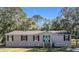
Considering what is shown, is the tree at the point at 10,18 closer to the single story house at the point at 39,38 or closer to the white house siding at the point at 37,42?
the single story house at the point at 39,38

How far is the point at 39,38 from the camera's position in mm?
9109

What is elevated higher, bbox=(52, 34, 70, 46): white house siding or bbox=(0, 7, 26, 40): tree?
bbox=(0, 7, 26, 40): tree

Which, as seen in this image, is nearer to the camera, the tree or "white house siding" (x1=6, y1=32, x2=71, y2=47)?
the tree

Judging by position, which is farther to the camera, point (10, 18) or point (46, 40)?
point (46, 40)

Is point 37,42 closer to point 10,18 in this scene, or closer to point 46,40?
point 46,40

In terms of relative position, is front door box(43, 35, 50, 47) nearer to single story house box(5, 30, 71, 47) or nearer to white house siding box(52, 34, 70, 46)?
single story house box(5, 30, 71, 47)

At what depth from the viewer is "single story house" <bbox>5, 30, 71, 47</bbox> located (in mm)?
9031

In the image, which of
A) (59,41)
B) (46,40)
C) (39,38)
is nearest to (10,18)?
(39,38)

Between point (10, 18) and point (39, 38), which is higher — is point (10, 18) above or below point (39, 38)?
above

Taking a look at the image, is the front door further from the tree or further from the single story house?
the tree

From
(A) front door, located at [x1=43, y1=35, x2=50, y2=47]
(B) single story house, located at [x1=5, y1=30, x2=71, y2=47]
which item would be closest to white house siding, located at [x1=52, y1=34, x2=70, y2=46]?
(B) single story house, located at [x1=5, y1=30, x2=71, y2=47]

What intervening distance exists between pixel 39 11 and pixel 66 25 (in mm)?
971

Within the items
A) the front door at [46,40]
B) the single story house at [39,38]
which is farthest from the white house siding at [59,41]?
the front door at [46,40]
